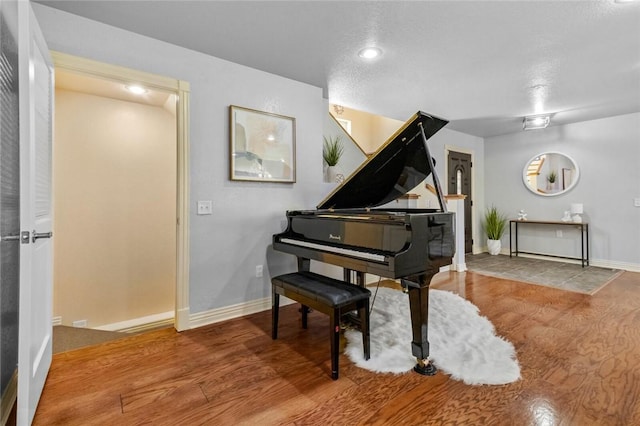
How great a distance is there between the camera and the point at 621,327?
2.55 m

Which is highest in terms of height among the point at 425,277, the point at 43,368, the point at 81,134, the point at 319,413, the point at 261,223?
the point at 81,134

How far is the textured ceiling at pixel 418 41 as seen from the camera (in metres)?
2.08

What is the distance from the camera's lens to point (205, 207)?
2.67 meters

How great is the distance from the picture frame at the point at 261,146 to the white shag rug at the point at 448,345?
162 cm

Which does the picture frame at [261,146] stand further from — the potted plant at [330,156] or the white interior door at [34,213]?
the white interior door at [34,213]

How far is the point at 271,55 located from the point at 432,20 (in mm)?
1320

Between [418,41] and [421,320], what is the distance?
2118mm

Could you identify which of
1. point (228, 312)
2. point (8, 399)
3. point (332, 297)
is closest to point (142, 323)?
point (228, 312)

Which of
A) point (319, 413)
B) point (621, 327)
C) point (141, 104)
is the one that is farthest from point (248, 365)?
point (141, 104)

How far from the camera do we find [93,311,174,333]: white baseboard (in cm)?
354

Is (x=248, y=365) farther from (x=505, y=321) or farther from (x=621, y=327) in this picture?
(x=621, y=327)

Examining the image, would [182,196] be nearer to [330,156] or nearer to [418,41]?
[330,156]

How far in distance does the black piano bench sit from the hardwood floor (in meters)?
0.23

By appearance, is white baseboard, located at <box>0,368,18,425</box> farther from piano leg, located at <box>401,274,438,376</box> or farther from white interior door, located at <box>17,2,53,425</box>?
piano leg, located at <box>401,274,438,376</box>
